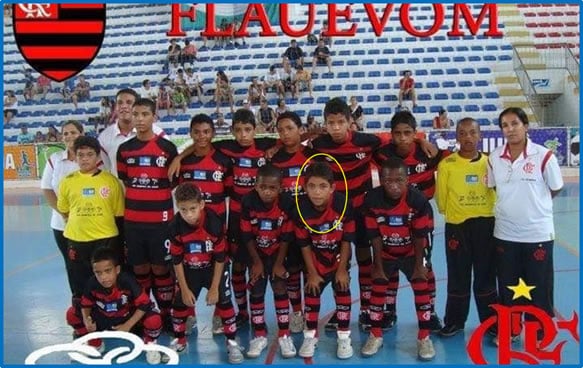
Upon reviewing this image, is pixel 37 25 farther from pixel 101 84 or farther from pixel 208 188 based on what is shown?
pixel 101 84

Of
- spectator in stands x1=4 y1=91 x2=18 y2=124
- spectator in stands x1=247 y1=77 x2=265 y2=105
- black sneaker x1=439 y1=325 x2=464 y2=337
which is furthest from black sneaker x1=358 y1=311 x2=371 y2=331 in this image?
spectator in stands x1=4 y1=91 x2=18 y2=124

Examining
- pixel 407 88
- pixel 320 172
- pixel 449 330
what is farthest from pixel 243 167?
pixel 407 88

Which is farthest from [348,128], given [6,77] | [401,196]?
[6,77]

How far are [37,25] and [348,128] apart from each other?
8.80 feet

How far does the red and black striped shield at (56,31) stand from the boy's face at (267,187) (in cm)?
208

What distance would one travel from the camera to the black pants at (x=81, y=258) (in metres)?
4.02

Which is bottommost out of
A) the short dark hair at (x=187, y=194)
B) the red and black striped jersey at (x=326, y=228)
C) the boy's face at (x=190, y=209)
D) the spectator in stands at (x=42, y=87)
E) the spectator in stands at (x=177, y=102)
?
the red and black striped jersey at (x=326, y=228)

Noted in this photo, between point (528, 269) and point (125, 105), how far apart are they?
2.96 meters

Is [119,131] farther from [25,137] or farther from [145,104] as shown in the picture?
[25,137]

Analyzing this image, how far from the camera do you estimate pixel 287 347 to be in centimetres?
376

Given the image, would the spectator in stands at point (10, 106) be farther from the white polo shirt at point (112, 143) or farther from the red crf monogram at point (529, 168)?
the red crf monogram at point (529, 168)

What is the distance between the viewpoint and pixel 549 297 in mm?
3783

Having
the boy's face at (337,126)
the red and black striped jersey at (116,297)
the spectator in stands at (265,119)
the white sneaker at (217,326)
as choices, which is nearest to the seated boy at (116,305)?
the red and black striped jersey at (116,297)

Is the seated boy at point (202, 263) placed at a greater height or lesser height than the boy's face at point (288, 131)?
lesser
